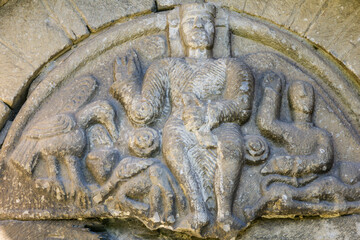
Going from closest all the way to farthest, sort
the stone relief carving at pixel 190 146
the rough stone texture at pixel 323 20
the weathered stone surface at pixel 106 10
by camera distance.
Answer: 1. the stone relief carving at pixel 190 146
2. the rough stone texture at pixel 323 20
3. the weathered stone surface at pixel 106 10

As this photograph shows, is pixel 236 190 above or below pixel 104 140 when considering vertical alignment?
above

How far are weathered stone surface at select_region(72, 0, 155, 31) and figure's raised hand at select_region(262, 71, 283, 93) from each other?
1007 millimetres

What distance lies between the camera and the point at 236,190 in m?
2.91

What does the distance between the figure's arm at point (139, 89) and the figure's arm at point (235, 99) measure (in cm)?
36

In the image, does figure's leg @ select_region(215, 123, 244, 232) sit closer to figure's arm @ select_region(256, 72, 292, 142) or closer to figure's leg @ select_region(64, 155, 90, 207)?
figure's arm @ select_region(256, 72, 292, 142)

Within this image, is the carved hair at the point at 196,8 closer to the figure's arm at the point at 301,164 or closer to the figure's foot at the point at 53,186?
the figure's arm at the point at 301,164

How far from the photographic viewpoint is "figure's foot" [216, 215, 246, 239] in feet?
9.12

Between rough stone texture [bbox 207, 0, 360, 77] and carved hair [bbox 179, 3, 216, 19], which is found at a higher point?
rough stone texture [bbox 207, 0, 360, 77]

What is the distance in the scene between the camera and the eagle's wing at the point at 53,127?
3.04m

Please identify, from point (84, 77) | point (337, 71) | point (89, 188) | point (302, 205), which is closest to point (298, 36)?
point (337, 71)

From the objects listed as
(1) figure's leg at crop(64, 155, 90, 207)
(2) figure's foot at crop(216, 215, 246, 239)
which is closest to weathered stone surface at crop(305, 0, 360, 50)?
(2) figure's foot at crop(216, 215, 246, 239)

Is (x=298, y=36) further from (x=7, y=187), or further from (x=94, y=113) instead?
(x=7, y=187)

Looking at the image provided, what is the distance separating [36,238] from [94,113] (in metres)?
0.84

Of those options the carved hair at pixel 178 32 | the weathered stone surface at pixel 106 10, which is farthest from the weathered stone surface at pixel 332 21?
the weathered stone surface at pixel 106 10
